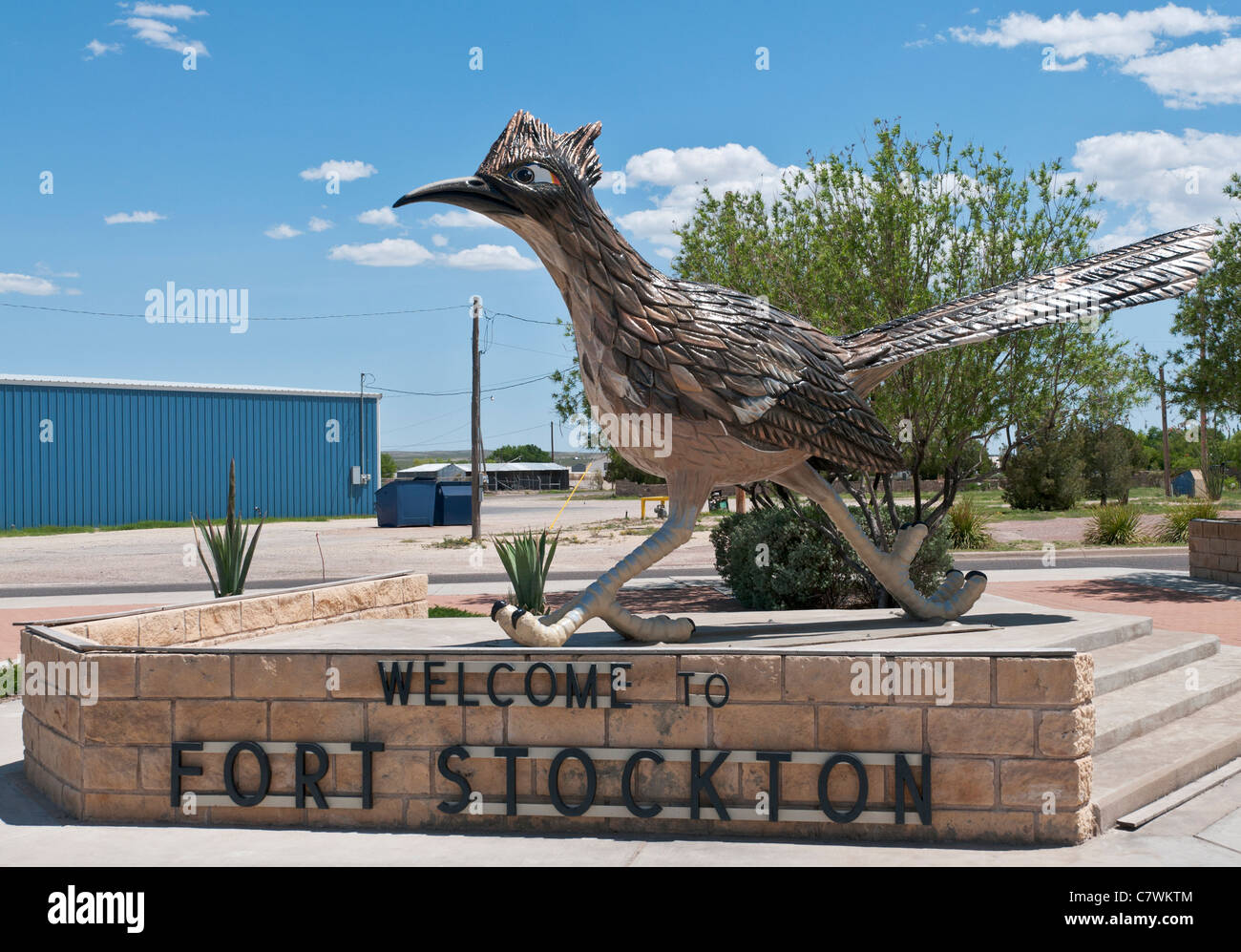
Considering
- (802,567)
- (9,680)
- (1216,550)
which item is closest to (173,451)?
(9,680)

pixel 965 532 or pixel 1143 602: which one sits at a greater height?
pixel 965 532

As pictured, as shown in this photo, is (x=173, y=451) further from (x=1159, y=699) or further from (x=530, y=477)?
(x=530, y=477)

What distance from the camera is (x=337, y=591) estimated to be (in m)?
8.08

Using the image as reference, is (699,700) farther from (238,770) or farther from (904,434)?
(904,434)

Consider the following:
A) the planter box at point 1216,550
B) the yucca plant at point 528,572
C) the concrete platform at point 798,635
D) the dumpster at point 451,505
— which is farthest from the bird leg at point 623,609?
the dumpster at point 451,505

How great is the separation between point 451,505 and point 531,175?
27685 millimetres

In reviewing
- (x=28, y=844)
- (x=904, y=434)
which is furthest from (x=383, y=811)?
(x=904, y=434)

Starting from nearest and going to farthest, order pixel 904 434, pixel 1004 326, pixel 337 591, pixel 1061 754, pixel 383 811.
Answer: pixel 1061 754 < pixel 383 811 < pixel 1004 326 < pixel 337 591 < pixel 904 434

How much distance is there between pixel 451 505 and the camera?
3212cm

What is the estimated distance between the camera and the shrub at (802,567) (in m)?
11.2

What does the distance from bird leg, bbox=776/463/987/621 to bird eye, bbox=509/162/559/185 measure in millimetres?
2433

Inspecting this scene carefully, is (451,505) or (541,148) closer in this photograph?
(541,148)

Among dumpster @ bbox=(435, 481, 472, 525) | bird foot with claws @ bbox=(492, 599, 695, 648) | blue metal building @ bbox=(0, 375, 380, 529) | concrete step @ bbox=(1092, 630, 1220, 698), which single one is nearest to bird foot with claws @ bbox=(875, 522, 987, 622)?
concrete step @ bbox=(1092, 630, 1220, 698)

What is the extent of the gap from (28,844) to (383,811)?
169 cm
